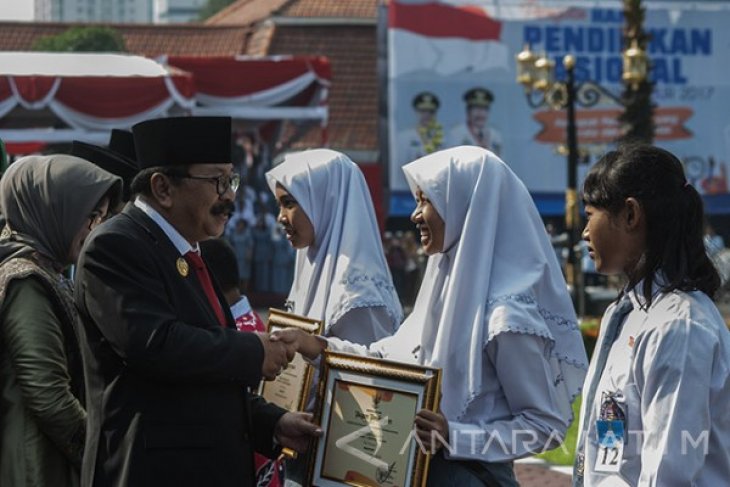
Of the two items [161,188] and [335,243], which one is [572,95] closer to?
[335,243]

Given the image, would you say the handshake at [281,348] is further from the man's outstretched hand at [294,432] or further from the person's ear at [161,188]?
the person's ear at [161,188]

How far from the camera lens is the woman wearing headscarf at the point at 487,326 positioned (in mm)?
4254

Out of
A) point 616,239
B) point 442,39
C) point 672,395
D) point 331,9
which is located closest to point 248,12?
point 331,9

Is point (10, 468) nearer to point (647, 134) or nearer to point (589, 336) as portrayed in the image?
point (589, 336)

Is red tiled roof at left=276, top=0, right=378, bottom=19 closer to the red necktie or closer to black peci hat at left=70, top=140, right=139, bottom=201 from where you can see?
black peci hat at left=70, top=140, right=139, bottom=201

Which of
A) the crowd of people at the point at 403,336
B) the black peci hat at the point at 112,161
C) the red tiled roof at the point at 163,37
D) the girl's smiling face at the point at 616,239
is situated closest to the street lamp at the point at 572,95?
the black peci hat at the point at 112,161

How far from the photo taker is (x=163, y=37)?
5003 centimetres

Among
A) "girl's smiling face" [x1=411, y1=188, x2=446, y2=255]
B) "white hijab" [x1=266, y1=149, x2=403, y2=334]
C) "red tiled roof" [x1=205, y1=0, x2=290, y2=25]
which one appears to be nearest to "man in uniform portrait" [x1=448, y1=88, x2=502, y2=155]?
"red tiled roof" [x1=205, y1=0, x2=290, y2=25]

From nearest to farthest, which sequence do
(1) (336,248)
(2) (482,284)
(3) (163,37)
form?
(2) (482,284) < (1) (336,248) < (3) (163,37)

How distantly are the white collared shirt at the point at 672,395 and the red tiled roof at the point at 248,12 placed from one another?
147 ft

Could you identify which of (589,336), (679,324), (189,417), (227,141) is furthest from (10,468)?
(589,336)

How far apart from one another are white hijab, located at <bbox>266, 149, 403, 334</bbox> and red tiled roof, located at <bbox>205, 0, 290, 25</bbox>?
42610mm

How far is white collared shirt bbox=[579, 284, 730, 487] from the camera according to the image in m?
3.53

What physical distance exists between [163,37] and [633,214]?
1864 inches
